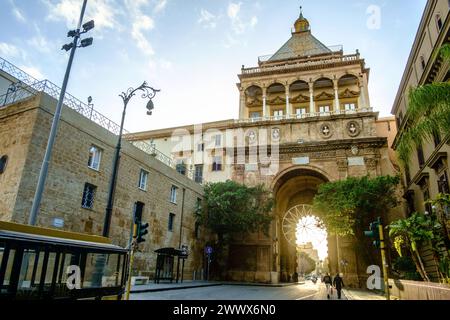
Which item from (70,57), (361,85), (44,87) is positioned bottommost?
(70,57)

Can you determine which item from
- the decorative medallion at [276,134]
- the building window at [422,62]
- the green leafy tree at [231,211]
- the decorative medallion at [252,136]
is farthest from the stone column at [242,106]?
the building window at [422,62]

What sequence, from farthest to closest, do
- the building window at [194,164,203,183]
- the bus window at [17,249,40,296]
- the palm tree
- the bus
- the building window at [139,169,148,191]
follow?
1. the building window at [194,164,203,183]
2. the building window at [139,169,148,191]
3. the palm tree
4. the bus window at [17,249,40,296]
5. the bus

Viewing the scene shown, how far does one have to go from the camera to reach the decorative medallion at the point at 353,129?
30081 millimetres

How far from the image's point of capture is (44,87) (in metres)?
14.4

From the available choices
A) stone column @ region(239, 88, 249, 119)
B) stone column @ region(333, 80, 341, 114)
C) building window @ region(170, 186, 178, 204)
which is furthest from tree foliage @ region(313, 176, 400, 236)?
stone column @ region(239, 88, 249, 119)

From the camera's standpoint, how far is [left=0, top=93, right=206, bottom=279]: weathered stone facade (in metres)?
12.6

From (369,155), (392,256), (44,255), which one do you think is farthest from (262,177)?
(44,255)

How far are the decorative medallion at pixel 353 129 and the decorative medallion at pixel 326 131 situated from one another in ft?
5.61

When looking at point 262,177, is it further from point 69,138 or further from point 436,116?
point 436,116

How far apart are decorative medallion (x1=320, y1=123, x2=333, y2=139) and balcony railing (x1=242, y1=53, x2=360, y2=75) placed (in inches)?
269

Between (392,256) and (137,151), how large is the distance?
22.0 meters

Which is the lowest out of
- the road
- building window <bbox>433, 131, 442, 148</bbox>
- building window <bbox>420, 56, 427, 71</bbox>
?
the road

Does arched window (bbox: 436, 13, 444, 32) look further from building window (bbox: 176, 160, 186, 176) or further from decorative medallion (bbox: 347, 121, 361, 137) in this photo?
building window (bbox: 176, 160, 186, 176)

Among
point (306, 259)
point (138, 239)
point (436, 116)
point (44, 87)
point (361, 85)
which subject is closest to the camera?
point (436, 116)
